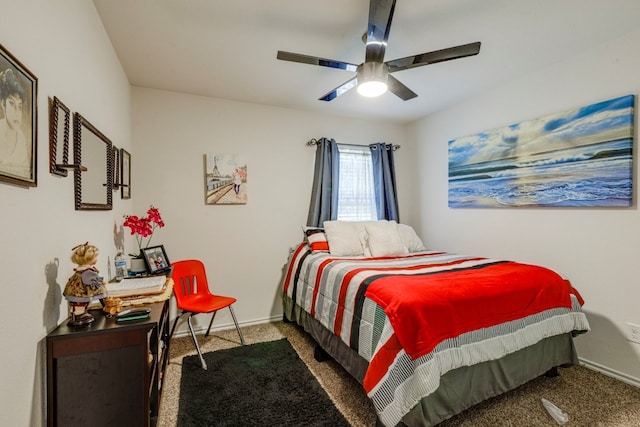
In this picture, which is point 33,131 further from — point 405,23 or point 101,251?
point 405,23

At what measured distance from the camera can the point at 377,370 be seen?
1590mm

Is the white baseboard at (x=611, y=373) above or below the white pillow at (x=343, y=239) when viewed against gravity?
below

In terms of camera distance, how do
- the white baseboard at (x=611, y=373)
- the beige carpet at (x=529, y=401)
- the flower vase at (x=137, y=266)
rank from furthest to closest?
the flower vase at (x=137, y=266)
the white baseboard at (x=611, y=373)
the beige carpet at (x=529, y=401)

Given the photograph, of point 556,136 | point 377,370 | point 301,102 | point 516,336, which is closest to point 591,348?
point 516,336

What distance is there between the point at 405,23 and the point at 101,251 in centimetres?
237

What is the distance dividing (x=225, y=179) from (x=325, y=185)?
112 centimetres

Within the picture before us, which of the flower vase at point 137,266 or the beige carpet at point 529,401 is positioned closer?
the beige carpet at point 529,401

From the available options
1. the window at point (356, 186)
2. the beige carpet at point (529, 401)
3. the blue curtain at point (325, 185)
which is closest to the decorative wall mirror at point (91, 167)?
the beige carpet at point (529, 401)

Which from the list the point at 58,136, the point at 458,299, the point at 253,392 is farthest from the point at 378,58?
the point at 253,392

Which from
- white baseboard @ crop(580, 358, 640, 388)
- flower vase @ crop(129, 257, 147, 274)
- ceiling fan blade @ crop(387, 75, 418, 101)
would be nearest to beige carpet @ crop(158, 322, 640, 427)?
white baseboard @ crop(580, 358, 640, 388)

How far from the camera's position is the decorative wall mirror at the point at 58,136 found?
1.23 m

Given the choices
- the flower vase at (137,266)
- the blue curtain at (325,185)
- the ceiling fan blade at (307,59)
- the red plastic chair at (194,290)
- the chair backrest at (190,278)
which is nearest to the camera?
the ceiling fan blade at (307,59)

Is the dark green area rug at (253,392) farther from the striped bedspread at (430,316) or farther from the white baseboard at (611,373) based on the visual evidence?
the white baseboard at (611,373)

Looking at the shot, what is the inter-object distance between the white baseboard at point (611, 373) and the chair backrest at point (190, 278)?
3.18 metres
